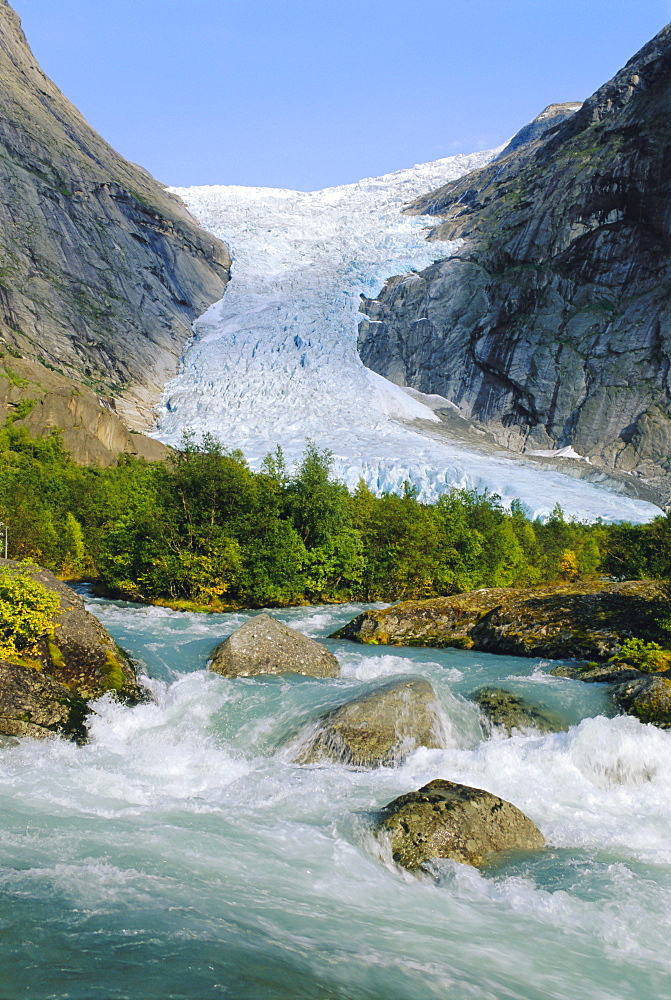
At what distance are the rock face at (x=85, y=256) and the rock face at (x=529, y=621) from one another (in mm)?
67728

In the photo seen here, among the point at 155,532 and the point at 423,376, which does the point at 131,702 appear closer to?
the point at 155,532

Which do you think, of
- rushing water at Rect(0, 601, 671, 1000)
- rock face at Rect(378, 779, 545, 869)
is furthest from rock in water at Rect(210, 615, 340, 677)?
rock face at Rect(378, 779, 545, 869)

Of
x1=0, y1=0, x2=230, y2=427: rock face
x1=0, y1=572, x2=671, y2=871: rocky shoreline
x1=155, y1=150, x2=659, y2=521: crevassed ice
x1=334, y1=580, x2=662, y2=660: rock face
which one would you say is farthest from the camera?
x1=0, y1=0, x2=230, y2=427: rock face

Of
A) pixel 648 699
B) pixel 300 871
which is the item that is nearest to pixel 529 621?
pixel 648 699

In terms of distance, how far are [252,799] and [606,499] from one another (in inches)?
2531

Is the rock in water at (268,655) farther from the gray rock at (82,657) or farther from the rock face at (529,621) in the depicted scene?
the rock face at (529,621)

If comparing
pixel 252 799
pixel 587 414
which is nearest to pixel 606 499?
pixel 587 414

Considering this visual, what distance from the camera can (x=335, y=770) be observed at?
8.77 meters

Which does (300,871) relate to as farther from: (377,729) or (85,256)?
(85,256)

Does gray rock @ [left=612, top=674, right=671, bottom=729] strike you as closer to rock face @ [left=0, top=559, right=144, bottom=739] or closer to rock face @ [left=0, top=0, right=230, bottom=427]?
rock face @ [left=0, top=559, right=144, bottom=739]

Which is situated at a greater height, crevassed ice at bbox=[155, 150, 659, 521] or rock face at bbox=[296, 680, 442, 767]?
crevassed ice at bbox=[155, 150, 659, 521]

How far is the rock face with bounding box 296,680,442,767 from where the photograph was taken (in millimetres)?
9133

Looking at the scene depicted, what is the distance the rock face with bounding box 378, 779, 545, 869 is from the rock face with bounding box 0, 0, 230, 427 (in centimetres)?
7811

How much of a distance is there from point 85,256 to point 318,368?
41.6m
